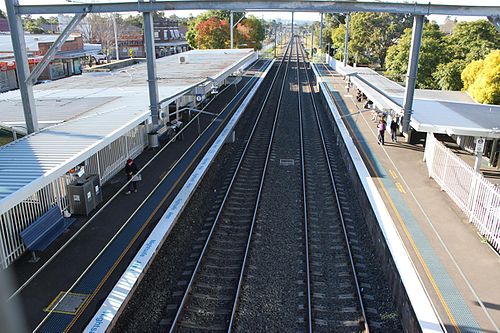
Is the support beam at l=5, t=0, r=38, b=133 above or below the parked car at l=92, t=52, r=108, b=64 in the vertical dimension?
above

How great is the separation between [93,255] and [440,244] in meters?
8.64

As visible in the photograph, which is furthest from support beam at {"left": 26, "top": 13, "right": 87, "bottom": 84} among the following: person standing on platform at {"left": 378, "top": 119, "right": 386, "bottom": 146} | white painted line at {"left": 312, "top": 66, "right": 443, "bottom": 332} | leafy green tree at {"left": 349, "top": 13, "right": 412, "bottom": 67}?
leafy green tree at {"left": 349, "top": 13, "right": 412, "bottom": 67}

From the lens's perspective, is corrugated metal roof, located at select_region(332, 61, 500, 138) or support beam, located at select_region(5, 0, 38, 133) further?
corrugated metal roof, located at select_region(332, 61, 500, 138)

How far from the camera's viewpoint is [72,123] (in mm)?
15602

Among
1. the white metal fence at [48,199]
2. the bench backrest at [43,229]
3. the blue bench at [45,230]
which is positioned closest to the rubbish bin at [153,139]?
the white metal fence at [48,199]

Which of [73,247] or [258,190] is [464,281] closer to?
[258,190]

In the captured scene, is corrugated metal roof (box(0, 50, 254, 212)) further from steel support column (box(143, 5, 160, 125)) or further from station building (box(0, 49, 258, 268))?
steel support column (box(143, 5, 160, 125))

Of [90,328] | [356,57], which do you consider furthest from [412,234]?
[356,57]

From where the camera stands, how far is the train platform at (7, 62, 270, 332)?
8688mm

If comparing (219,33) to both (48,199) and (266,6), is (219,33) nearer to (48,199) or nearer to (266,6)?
(266,6)

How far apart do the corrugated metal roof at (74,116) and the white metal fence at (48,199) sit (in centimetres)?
83

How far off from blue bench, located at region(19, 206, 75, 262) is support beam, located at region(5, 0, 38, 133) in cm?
388

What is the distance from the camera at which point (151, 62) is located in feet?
55.1

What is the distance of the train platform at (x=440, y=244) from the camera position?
8586 mm
